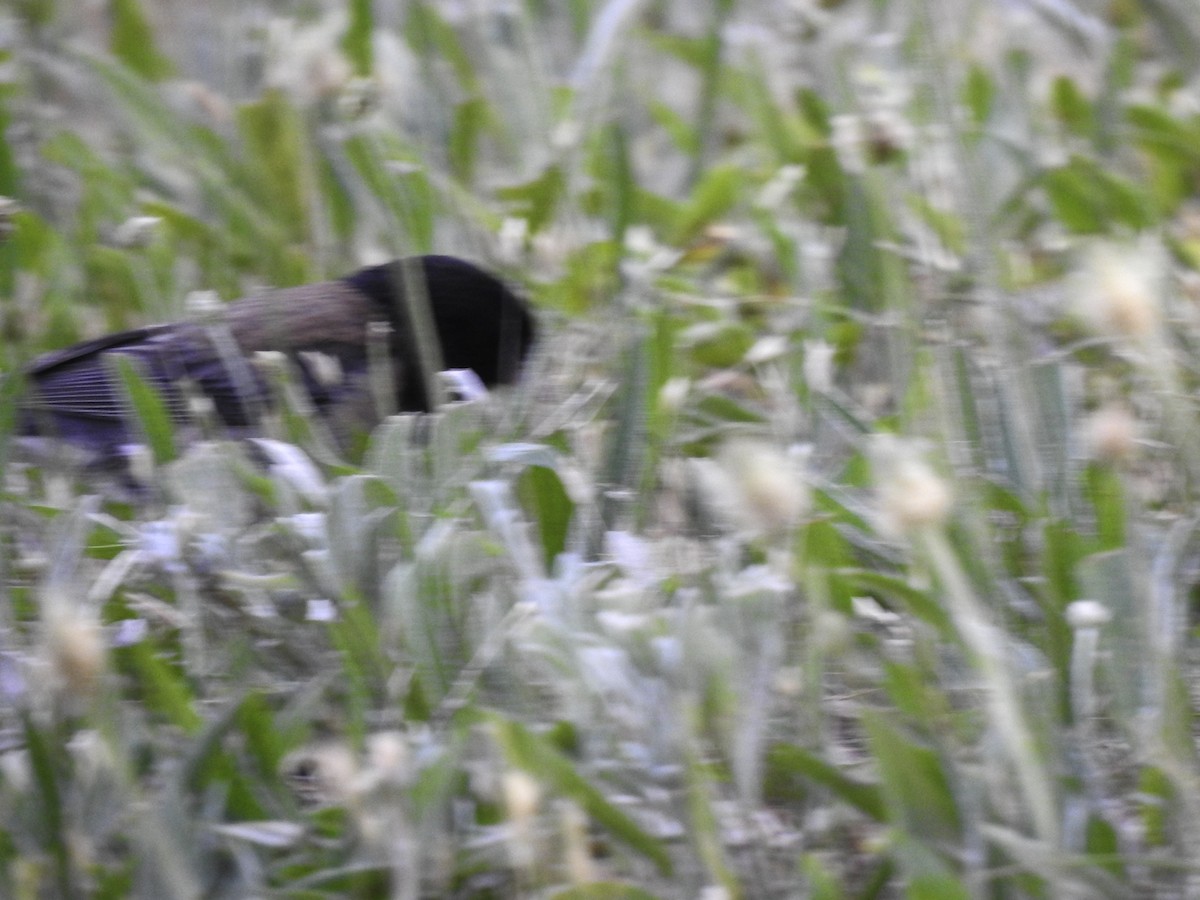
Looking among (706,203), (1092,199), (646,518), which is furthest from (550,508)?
(1092,199)

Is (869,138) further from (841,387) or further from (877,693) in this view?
(877,693)

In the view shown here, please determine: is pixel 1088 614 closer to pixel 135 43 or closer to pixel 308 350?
pixel 308 350

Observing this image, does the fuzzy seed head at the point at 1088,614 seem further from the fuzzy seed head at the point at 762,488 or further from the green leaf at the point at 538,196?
the green leaf at the point at 538,196

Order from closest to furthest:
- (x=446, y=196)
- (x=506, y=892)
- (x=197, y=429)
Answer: (x=506, y=892) → (x=197, y=429) → (x=446, y=196)

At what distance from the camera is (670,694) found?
1648 millimetres

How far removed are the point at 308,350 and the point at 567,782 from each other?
65.6 inches

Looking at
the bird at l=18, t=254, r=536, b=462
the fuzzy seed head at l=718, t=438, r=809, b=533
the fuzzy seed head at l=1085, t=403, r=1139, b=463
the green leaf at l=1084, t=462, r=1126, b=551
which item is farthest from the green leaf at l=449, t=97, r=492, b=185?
the fuzzy seed head at l=718, t=438, r=809, b=533

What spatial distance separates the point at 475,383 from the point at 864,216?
2.60ft

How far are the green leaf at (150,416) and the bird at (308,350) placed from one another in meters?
0.42

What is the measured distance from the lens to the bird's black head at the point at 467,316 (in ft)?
9.98

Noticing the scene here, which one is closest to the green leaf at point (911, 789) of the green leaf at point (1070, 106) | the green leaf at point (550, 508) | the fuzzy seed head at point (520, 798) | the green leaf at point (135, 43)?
the fuzzy seed head at point (520, 798)

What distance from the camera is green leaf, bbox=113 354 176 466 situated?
7.52 feet

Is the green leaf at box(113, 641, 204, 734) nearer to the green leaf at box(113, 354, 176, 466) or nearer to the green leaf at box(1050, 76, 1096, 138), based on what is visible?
the green leaf at box(113, 354, 176, 466)

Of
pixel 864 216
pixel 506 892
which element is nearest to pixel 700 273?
pixel 864 216
